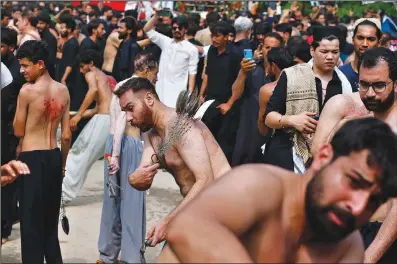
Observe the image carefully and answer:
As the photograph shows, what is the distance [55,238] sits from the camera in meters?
6.62

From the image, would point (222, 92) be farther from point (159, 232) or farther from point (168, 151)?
point (159, 232)

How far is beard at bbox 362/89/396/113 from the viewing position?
435cm

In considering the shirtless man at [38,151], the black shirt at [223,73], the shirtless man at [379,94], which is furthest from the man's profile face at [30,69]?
the black shirt at [223,73]

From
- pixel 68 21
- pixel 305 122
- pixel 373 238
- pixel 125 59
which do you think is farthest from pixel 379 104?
pixel 68 21

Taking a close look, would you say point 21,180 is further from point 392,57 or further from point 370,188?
point 370,188

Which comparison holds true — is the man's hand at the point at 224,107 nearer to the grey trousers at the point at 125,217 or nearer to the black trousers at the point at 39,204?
the grey trousers at the point at 125,217

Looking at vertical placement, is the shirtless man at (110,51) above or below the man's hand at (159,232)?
below

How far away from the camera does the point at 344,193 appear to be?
2.44m

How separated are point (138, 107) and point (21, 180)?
171 centimetres

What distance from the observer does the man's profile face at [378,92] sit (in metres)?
4.36

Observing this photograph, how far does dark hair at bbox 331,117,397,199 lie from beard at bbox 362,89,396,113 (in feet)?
5.99

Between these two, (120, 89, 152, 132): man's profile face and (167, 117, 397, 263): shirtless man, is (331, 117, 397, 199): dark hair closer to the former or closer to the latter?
(167, 117, 397, 263): shirtless man

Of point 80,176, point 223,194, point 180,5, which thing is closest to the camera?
point 223,194

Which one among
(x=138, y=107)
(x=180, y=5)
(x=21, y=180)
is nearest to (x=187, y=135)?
(x=138, y=107)
